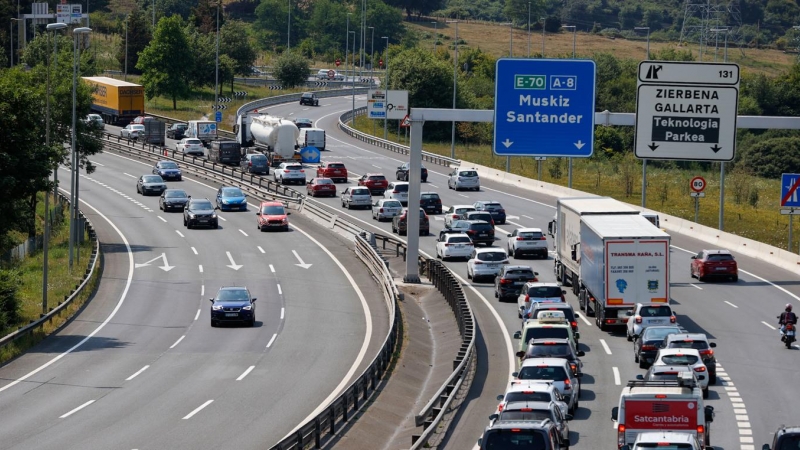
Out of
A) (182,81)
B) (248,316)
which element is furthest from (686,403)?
(182,81)

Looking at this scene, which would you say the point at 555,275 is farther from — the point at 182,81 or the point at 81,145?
the point at 182,81

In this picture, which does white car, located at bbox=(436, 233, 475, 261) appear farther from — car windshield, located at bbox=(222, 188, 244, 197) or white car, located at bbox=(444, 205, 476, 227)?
car windshield, located at bbox=(222, 188, 244, 197)

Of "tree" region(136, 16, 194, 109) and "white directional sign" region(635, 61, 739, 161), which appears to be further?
"tree" region(136, 16, 194, 109)

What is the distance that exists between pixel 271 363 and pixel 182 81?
103 m

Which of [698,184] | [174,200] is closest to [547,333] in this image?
[698,184]

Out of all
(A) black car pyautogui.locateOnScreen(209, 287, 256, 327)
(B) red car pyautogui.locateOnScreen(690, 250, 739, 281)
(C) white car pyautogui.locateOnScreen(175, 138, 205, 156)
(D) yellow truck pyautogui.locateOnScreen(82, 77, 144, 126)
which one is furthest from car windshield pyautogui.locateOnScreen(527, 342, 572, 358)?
(D) yellow truck pyautogui.locateOnScreen(82, 77, 144, 126)

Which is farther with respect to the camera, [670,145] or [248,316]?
[248,316]

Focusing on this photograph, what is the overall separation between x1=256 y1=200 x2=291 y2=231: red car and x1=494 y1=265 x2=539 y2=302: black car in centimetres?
2078

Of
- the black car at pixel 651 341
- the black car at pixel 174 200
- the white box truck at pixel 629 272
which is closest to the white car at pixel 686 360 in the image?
the black car at pixel 651 341

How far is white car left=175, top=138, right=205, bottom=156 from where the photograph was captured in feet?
306

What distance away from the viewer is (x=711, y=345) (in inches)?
1282

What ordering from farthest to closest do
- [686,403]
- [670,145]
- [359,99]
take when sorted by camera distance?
[359,99], [670,145], [686,403]

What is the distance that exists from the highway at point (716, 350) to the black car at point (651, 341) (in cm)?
39

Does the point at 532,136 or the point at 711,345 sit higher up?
the point at 532,136
